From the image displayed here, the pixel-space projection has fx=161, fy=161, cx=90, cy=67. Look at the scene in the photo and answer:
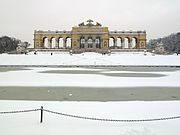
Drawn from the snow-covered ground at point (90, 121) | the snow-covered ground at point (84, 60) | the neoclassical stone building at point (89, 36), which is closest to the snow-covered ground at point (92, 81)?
the snow-covered ground at point (90, 121)

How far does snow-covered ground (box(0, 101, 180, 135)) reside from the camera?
17.7ft

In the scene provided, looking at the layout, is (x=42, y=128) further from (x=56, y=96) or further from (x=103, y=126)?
(x=56, y=96)

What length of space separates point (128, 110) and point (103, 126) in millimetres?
1938

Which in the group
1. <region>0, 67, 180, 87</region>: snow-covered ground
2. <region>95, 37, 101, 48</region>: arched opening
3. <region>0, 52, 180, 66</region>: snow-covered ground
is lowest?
<region>0, 67, 180, 87</region>: snow-covered ground

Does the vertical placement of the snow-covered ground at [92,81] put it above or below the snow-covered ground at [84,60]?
below

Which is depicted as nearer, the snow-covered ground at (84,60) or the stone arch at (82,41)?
the snow-covered ground at (84,60)

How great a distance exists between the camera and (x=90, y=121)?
6.14 m

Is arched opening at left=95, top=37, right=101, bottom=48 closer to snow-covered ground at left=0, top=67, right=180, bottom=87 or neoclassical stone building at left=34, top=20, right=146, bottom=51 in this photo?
neoclassical stone building at left=34, top=20, right=146, bottom=51

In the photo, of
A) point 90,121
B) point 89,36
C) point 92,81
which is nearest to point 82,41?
point 89,36

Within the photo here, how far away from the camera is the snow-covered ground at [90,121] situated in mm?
5387

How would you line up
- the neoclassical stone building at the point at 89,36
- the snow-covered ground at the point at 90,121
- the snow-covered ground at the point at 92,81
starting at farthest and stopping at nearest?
the neoclassical stone building at the point at 89,36
the snow-covered ground at the point at 92,81
the snow-covered ground at the point at 90,121

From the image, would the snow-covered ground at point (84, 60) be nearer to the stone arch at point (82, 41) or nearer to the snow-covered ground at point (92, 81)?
the snow-covered ground at point (92, 81)

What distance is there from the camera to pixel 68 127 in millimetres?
5652

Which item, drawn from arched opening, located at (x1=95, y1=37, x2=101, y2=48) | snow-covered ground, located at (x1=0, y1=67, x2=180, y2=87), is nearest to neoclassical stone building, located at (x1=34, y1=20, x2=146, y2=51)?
arched opening, located at (x1=95, y1=37, x2=101, y2=48)
